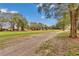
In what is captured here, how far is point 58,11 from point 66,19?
0.34ft

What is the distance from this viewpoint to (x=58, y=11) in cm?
239

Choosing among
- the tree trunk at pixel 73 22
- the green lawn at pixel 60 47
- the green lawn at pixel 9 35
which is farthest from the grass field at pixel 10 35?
the tree trunk at pixel 73 22

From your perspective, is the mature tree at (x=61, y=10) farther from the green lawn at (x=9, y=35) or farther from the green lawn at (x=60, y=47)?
the green lawn at (x=9, y=35)

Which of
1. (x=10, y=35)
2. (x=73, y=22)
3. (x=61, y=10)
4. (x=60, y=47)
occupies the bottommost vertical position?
(x=60, y=47)

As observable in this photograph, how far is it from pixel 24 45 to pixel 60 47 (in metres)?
0.33

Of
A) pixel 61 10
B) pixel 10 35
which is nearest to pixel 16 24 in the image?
pixel 10 35

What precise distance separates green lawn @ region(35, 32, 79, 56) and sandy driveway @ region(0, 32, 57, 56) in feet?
0.15

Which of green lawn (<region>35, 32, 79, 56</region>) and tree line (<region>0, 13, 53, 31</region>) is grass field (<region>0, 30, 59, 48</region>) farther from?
green lawn (<region>35, 32, 79, 56</region>)

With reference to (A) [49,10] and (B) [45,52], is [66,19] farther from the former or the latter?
(B) [45,52]

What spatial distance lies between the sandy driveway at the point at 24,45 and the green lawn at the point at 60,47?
0.15 feet

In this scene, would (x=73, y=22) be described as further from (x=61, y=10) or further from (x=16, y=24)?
(x=16, y=24)

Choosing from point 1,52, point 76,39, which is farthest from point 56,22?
point 1,52

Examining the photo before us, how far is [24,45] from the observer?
235 centimetres

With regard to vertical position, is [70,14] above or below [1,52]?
above
